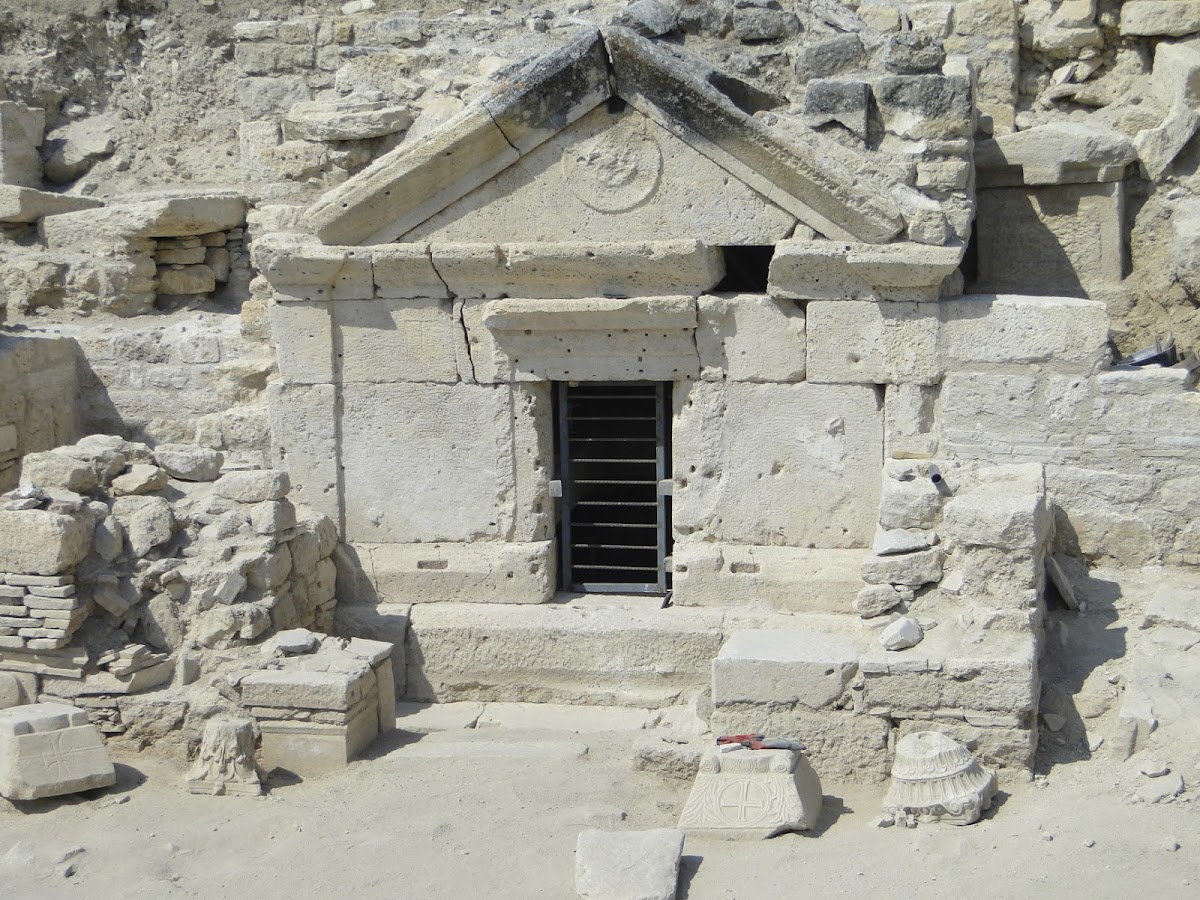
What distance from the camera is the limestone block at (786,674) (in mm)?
6863

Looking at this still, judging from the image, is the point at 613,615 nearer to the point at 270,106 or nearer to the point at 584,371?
the point at 584,371

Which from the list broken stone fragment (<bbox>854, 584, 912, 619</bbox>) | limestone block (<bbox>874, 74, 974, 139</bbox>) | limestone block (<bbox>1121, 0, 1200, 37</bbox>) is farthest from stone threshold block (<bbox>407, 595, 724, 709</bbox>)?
limestone block (<bbox>1121, 0, 1200, 37</bbox>)

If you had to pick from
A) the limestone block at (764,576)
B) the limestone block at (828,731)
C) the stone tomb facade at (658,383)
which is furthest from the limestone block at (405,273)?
the limestone block at (828,731)

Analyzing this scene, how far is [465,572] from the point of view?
29.3 feet

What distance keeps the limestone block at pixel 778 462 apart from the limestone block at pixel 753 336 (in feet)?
0.31

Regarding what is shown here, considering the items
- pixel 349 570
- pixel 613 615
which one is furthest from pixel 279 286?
pixel 613 615

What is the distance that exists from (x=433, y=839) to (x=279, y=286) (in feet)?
12.2

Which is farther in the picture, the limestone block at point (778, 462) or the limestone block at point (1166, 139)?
the limestone block at point (1166, 139)

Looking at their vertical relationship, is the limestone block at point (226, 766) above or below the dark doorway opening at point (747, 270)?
below

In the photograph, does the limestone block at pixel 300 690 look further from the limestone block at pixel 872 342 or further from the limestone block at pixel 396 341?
the limestone block at pixel 872 342

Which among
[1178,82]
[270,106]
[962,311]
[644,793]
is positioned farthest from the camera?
[270,106]

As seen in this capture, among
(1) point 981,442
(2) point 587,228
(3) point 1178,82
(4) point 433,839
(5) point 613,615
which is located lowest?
(4) point 433,839

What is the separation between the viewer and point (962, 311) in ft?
26.5

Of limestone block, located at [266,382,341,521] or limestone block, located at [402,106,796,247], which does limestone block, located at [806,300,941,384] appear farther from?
limestone block, located at [266,382,341,521]
